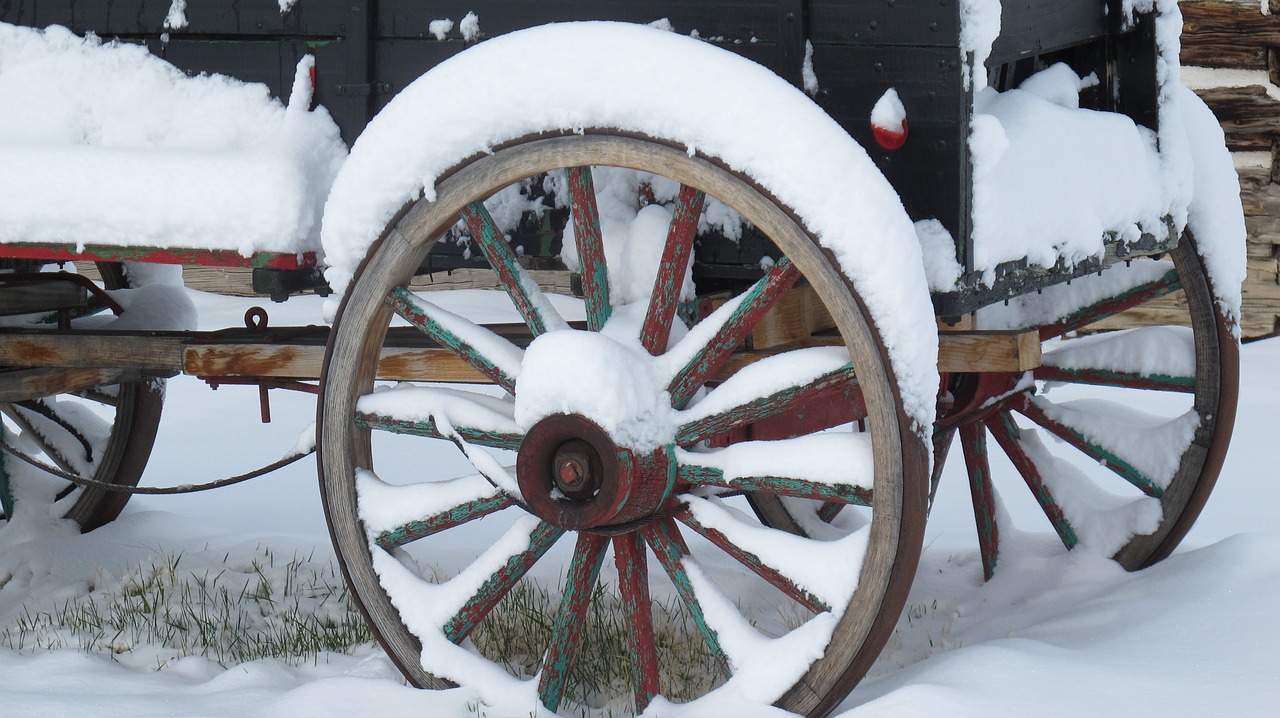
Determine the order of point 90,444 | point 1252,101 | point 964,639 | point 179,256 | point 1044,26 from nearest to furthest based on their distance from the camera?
point 179,256 → point 1044,26 → point 964,639 → point 90,444 → point 1252,101

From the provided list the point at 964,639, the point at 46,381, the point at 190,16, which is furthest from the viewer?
the point at 46,381

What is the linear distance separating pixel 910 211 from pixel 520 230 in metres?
0.66

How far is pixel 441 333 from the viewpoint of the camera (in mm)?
2084

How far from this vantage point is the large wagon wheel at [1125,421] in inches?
105

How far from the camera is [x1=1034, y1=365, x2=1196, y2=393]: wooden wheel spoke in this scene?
272cm

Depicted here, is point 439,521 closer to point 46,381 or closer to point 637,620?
point 637,620

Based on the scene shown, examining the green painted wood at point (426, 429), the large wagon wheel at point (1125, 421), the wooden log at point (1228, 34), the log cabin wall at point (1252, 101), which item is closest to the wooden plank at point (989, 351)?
the large wagon wheel at point (1125, 421)

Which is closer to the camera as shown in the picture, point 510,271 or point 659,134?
point 659,134

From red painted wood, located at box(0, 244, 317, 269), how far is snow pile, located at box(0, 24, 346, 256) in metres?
0.02

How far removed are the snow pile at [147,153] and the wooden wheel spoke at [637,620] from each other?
0.71 meters

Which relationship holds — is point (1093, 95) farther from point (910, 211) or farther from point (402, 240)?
point (402, 240)

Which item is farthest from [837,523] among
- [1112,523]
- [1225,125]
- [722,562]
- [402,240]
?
[1225,125]

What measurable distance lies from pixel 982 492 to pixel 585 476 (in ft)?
4.28

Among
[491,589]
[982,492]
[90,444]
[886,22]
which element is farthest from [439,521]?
[90,444]
